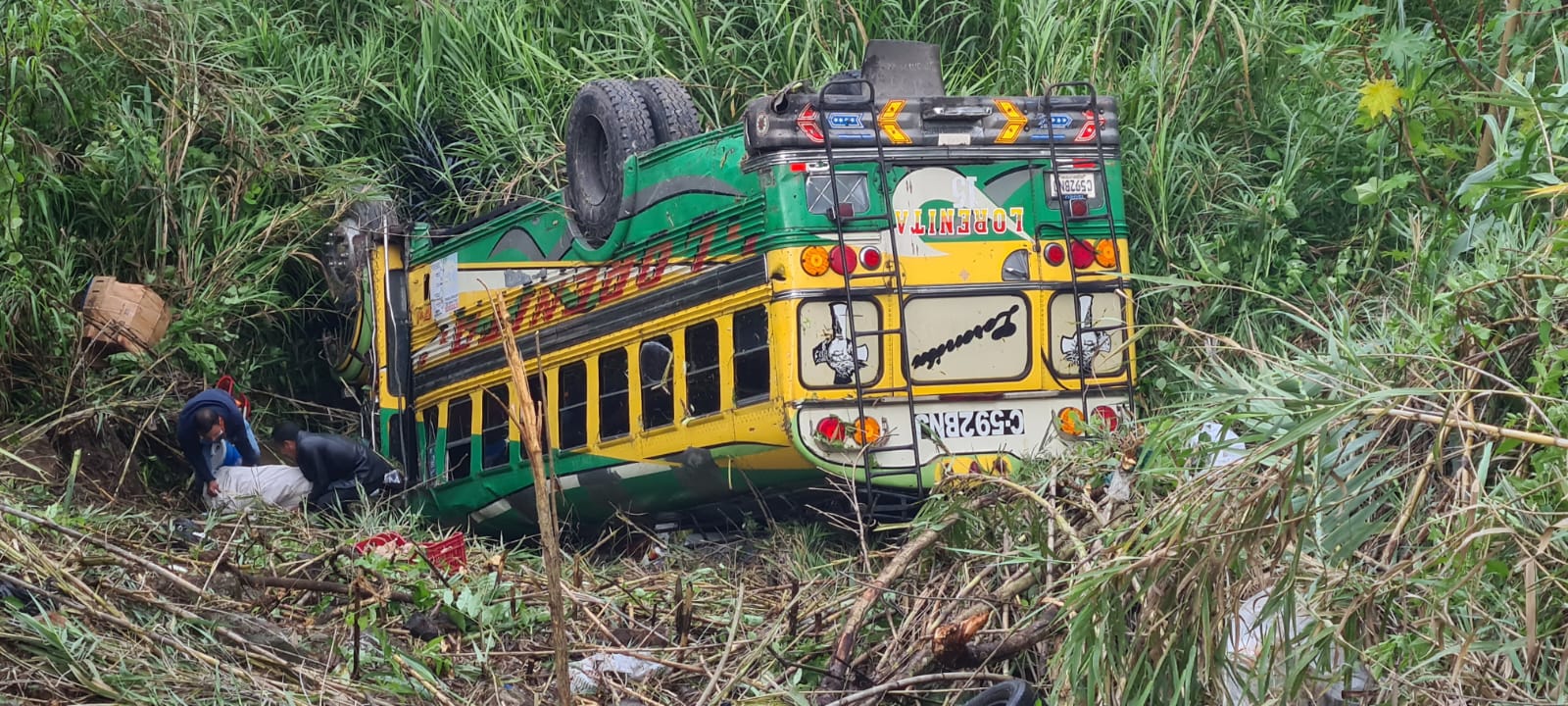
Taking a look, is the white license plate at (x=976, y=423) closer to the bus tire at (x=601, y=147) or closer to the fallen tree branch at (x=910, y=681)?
the bus tire at (x=601, y=147)

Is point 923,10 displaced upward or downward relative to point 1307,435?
upward

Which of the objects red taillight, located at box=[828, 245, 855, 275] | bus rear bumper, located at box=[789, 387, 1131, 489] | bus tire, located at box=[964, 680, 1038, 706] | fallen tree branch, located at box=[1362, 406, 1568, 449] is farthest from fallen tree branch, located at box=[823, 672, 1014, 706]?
red taillight, located at box=[828, 245, 855, 275]

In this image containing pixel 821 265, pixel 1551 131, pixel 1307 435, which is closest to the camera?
pixel 1307 435

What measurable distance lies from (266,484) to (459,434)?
115 centimetres

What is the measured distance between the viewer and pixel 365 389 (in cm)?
1126

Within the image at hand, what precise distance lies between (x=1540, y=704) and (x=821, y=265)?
4.12 meters

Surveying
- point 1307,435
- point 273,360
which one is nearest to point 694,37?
point 273,360

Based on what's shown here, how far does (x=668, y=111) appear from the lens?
31.0 ft

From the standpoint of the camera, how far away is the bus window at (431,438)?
416 inches

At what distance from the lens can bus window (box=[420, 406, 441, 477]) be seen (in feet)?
34.7

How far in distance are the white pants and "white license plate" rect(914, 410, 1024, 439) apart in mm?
4109

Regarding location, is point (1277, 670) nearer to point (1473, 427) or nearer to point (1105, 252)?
point (1473, 427)

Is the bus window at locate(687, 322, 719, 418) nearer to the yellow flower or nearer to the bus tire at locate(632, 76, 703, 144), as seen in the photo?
the bus tire at locate(632, 76, 703, 144)

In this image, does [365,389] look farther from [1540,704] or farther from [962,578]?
[1540,704]
